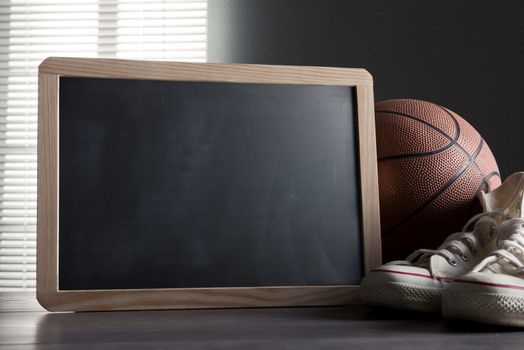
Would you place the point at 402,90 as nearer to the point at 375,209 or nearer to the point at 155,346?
the point at 375,209

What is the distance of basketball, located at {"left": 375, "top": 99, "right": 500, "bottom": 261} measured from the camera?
1.14m

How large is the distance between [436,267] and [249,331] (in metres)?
0.31

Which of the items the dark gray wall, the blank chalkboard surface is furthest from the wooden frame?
the dark gray wall

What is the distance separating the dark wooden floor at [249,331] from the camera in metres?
0.72

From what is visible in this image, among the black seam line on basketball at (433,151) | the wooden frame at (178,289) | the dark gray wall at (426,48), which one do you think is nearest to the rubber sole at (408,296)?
the wooden frame at (178,289)

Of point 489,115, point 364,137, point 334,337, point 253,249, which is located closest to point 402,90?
point 489,115

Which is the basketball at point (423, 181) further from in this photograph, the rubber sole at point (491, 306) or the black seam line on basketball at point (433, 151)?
the rubber sole at point (491, 306)

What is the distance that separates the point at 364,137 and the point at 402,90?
151 centimetres

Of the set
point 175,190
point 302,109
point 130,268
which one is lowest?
point 130,268

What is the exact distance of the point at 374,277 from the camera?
927 mm

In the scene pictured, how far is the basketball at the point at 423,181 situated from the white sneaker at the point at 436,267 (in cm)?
6

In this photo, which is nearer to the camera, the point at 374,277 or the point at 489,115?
the point at 374,277


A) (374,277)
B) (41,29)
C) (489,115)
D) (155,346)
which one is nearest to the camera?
(155,346)

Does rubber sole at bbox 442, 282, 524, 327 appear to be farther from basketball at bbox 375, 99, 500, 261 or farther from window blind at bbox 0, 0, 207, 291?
window blind at bbox 0, 0, 207, 291
